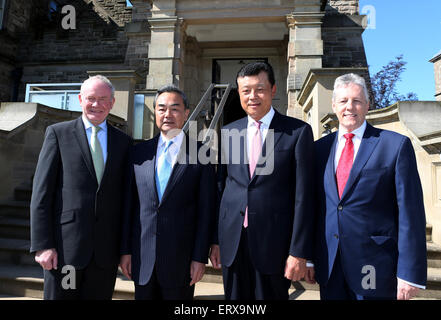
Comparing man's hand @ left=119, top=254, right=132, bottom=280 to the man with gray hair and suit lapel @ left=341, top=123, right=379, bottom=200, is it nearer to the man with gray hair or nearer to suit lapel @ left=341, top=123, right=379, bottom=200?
the man with gray hair

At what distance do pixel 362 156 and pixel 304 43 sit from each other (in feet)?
26.5

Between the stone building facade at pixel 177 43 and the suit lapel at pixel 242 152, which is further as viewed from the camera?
the stone building facade at pixel 177 43

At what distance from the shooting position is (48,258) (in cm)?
196

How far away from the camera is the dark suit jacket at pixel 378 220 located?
172 centimetres

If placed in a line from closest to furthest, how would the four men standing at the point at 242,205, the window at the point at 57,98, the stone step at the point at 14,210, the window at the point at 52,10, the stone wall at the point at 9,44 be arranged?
the four men standing at the point at 242,205, the stone step at the point at 14,210, the window at the point at 57,98, the stone wall at the point at 9,44, the window at the point at 52,10

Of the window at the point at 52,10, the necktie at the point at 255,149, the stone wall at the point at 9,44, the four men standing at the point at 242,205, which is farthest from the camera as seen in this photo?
the window at the point at 52,10

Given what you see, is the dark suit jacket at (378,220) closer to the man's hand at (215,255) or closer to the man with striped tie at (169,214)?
the man's hand at (215,255)

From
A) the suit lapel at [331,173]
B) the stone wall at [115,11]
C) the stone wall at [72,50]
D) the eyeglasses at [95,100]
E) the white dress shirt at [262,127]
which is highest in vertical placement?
the stone wall at [115,11]

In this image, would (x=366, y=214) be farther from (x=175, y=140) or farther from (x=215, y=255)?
(x=175, y=140)

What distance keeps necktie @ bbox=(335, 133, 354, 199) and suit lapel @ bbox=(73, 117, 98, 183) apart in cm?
160

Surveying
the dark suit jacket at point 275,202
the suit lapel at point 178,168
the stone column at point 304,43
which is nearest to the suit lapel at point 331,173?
the dark suit jacket at point 275,202

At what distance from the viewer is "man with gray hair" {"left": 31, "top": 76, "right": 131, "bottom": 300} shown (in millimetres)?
1986

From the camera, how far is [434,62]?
1686 cm

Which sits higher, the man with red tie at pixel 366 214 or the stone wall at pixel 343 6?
the stone wall at pixel 343 6
